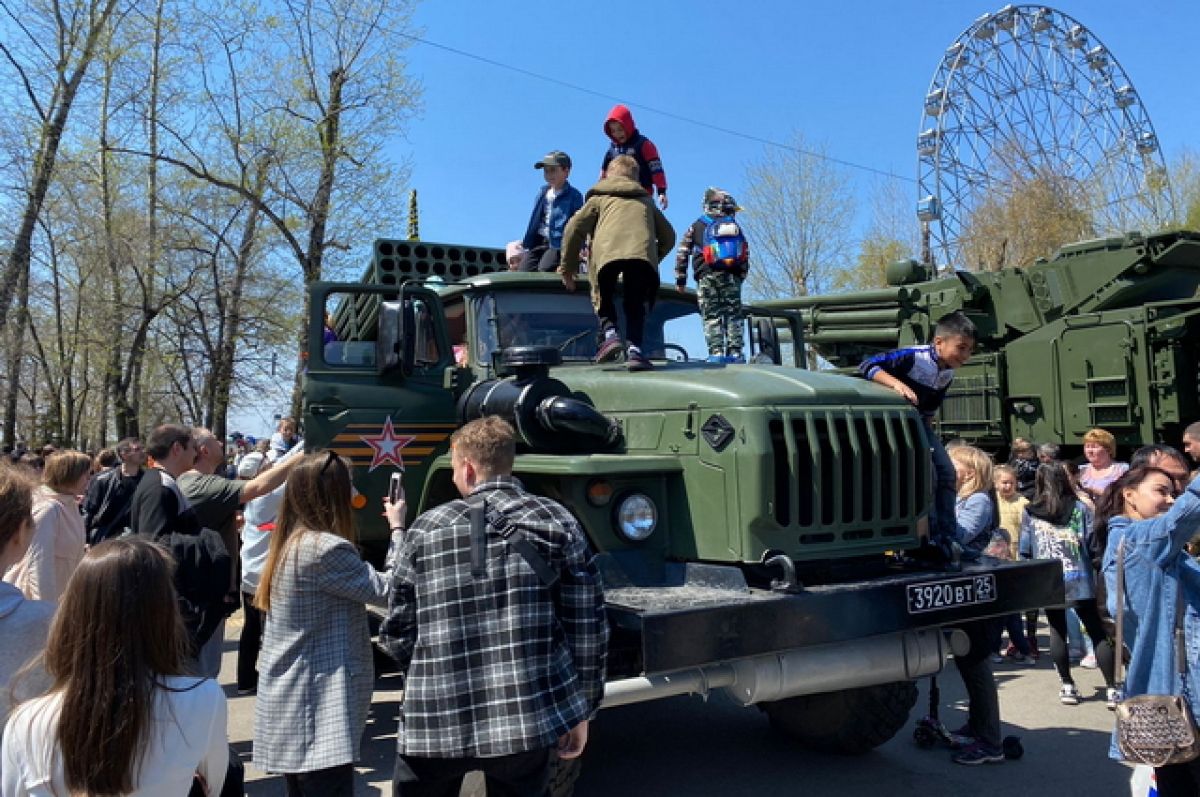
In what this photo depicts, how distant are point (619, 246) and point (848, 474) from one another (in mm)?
1699

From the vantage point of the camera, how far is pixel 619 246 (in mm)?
5160

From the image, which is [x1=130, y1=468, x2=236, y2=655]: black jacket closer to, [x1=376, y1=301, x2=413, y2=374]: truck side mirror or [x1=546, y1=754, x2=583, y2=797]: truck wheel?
[x1=376, y1=301, x2=413, y2=374]: truck side mirror

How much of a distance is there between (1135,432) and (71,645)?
1124 centimetres

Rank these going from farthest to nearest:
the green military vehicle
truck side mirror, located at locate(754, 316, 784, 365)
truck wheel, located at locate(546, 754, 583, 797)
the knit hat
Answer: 1. the green military vehicle
2. the knit hat
3. truck side mirror, located at locate(754, 316, 784, 365)
4. truck wheel, located at locate(546, 754, 583, 797)

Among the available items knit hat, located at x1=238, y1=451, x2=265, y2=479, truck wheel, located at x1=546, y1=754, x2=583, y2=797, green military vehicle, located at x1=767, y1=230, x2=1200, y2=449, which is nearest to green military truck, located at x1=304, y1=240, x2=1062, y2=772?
truck wheel, located at x1=546, y1=754, x2=583, y2=797

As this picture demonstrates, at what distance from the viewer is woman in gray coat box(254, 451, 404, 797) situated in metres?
3.16

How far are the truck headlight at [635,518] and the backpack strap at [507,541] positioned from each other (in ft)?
4.45

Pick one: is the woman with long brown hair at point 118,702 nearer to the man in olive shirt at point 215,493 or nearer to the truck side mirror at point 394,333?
the man in olive shirt at point 215,493

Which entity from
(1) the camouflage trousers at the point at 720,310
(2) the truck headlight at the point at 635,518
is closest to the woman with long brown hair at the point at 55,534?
(2) the truck headlight at the point at 635,518

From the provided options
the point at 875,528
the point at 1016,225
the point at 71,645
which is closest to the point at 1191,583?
the point at 875,528

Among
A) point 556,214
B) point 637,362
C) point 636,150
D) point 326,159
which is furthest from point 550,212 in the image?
point 326,159

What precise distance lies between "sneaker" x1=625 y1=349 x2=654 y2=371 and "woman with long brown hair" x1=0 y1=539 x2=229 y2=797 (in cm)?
302

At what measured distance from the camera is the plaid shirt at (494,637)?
280 cm

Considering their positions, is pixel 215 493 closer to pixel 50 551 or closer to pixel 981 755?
pixel 50 551
